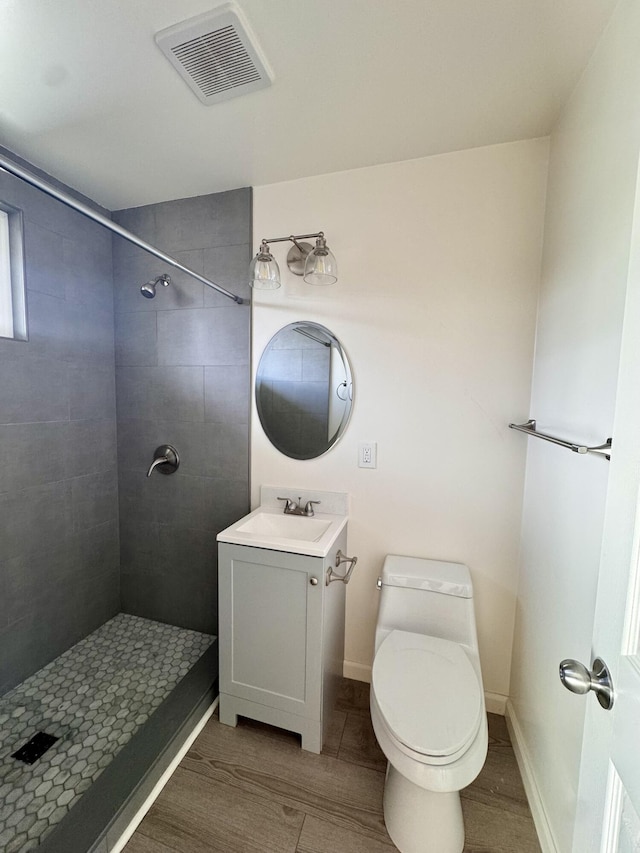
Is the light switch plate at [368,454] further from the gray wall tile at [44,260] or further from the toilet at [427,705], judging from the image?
the gray wall tile at [44,260]

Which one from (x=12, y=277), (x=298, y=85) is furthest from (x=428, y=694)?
(x=12, y=277)

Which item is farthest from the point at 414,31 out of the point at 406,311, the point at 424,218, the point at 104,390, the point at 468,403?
the point at 104,390

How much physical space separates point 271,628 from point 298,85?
205 cm

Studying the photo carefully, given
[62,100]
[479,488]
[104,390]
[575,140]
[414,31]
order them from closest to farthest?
[414,31] < [575,140] < [62,100] < [479,488] < [104,390]

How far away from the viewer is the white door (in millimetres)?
479

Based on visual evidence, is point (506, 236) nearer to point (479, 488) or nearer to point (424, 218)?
point (424, 218)

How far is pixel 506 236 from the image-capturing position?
1449mm

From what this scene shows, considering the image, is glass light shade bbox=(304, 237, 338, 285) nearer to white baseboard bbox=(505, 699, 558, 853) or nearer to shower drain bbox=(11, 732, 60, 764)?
white baseboard bbox=(505, 699, 558, 853)

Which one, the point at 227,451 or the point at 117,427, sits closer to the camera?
the point at 227,451

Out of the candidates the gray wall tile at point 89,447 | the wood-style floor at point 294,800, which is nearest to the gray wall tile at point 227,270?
the gray wall tile at point 89,447

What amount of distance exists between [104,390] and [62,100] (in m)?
1.29

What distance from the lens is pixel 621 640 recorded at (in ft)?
1.72

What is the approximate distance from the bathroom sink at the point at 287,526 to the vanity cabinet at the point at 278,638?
0.60 ft

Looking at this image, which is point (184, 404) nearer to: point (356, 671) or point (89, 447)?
point (89, 447)
